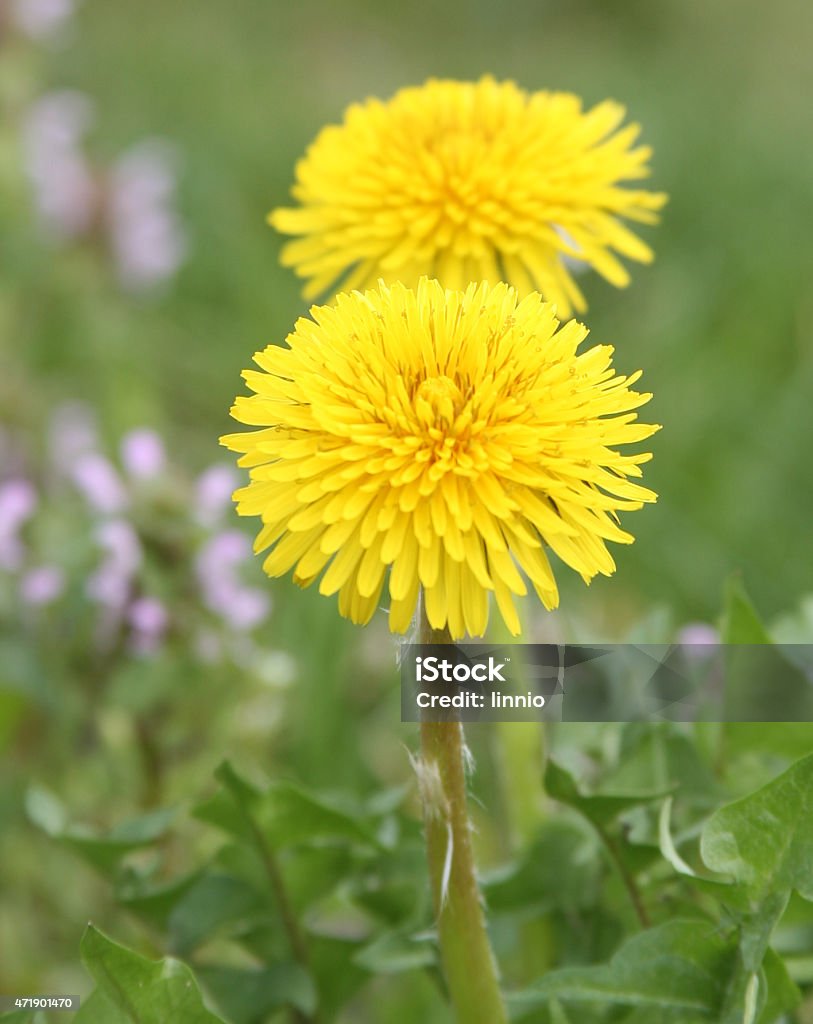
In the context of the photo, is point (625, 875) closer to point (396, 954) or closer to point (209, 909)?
point (396, 954)

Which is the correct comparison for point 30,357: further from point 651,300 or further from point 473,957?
point 473,957

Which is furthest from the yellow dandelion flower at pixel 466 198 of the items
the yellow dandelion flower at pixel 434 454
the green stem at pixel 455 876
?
the green stem at pixel 455 876

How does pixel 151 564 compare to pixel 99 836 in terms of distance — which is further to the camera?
pixel 151 564

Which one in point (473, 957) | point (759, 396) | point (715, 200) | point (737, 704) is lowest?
point (473, 957)

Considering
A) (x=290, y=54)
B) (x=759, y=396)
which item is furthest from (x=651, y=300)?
(x=290, y=54)

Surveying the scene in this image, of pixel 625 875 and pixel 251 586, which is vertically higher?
pixel 251 586

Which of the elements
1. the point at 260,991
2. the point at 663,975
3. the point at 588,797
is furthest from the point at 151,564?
the point at 663,975
